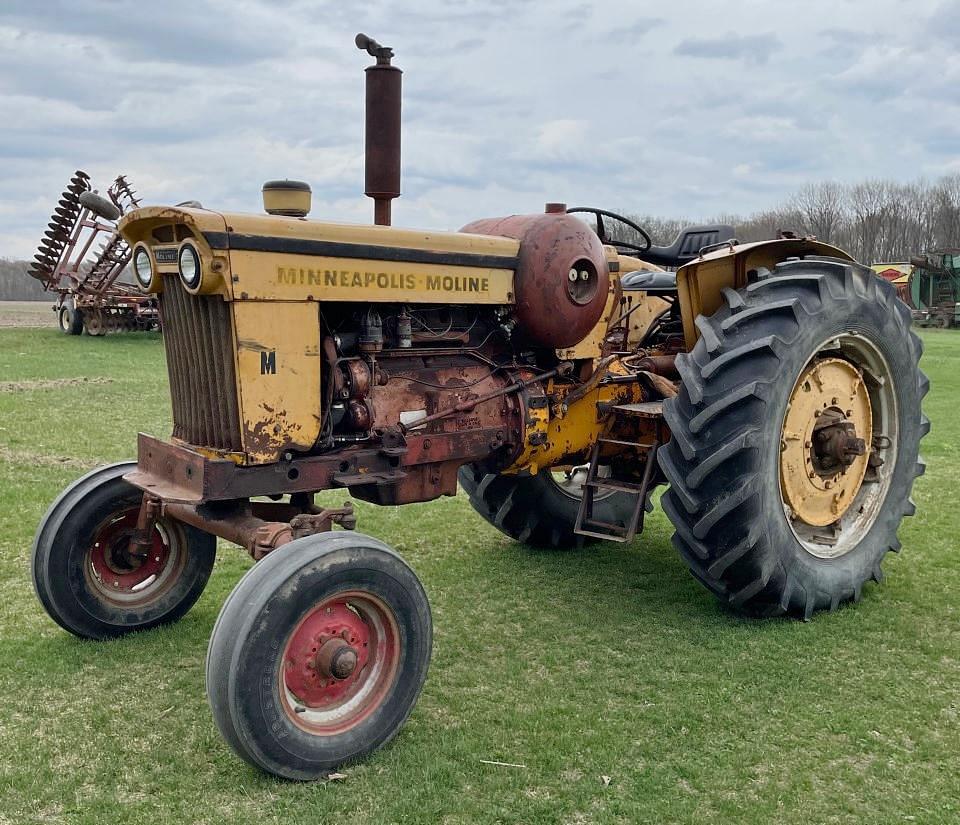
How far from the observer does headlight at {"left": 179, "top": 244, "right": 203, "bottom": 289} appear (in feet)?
11.0

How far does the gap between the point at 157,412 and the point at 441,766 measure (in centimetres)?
843

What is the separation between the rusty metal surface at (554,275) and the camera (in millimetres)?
4227

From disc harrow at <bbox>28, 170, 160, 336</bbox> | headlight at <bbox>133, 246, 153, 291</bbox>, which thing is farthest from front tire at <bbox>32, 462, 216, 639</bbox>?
disc harrow at <bbox>28, 170, 160, 336</bbox>

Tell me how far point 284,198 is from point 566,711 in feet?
7.17

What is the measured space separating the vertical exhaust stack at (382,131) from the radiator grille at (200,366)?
3.14ft

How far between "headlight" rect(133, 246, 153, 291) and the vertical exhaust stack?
3.26 ft

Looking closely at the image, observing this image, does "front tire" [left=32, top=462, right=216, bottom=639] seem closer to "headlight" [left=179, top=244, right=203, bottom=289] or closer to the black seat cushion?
"headlight" [left=179, top=244, right=203, bottom=289]

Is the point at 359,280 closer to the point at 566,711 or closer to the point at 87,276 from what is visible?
the point at 566,711

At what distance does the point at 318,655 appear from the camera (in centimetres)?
319

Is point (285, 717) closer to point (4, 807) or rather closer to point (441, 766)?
point (441, 766)

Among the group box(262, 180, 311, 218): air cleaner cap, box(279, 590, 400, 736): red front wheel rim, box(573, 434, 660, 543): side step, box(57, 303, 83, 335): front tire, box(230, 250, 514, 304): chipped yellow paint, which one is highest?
box(262, 180, 311, 218): air cleaner cap

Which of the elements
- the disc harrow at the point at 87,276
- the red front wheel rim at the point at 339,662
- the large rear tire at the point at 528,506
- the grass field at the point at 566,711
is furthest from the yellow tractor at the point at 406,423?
the disc harrow at the point at 87,276

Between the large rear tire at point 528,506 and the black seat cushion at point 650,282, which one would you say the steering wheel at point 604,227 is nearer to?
the black seat cushion at point 650,282

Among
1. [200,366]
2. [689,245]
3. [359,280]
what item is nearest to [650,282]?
[689,245]
